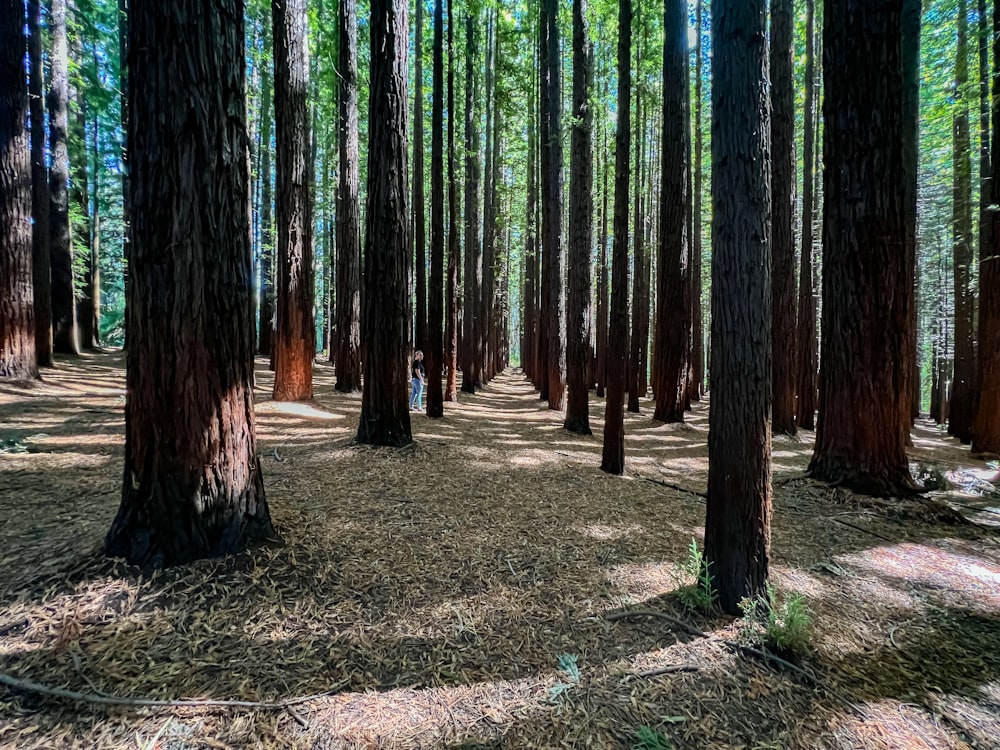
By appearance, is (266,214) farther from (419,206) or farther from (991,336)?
(991,336)

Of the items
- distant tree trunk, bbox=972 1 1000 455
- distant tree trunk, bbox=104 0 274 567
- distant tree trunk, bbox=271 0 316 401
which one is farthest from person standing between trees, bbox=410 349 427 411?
distant tree trunk, bbox=972 1 1000 455

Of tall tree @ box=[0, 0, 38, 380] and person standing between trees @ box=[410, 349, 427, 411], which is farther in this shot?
person standing between trees @ box=[410, 349, 427, 411]

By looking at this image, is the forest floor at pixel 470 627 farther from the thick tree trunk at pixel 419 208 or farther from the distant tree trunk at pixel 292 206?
the thick tree trunk at pixel 419 208

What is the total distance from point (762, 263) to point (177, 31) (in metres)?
3.51

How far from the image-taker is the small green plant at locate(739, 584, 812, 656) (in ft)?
8.13

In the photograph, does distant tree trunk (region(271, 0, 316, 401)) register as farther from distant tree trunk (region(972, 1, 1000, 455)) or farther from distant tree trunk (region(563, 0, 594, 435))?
distant tree trunk (region(972, 1, 1000, 455))

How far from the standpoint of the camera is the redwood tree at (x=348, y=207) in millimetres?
8969

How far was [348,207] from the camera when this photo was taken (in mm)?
9859

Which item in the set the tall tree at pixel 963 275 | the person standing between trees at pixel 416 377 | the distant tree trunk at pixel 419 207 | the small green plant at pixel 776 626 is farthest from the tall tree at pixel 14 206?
the tall tree at pixel 963 275

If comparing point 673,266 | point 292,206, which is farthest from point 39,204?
point 673,266

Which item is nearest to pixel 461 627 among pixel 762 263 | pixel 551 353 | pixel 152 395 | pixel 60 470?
pixel 152 395

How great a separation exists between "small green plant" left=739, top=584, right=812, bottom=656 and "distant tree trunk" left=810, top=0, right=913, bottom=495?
3.45 metres

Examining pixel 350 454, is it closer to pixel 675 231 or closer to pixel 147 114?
pixel 147 114

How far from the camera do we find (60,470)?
14.4 feet
